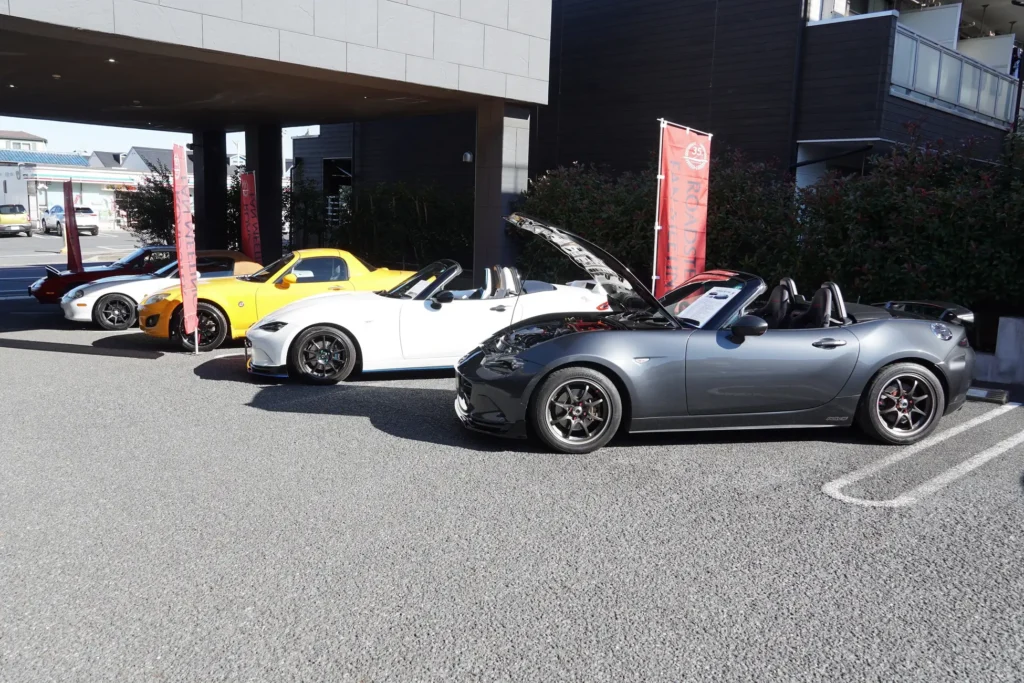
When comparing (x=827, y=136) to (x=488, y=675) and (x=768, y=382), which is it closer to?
(x=768, y=382)

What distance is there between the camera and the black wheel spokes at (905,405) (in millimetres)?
6039

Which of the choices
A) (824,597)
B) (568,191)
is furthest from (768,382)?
(568,191)

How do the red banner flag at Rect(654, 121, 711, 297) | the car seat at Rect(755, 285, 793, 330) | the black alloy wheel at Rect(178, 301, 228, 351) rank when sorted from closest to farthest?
the car seat at Rect(755, 285, 793, 330) → the red banner flag at Rect(654, 121, 711, 297) → the black alloy wheel at Rect(178, 301, 228, 351)

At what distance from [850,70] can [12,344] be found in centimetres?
1372

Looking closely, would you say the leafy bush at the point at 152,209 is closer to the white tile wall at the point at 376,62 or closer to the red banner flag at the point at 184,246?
the white tile wall at the point at 376,62

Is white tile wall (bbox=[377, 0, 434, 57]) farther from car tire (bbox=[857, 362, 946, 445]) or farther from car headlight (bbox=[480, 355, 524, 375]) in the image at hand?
car tire (bbox=[857, 362, 946, 445])

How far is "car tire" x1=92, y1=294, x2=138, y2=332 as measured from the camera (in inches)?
473

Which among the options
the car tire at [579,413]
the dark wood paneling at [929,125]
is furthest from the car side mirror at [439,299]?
the dark wood paneling at [929,125]

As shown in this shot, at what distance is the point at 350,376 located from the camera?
8.39m

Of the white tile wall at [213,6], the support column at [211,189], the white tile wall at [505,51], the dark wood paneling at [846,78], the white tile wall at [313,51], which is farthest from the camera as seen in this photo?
the support column at [211,189]

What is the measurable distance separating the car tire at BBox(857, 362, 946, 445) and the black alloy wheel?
295 inches

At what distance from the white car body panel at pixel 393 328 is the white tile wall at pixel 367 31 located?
417 cm

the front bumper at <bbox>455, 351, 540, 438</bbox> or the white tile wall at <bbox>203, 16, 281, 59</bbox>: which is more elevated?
the white tile wall at <bbox>203, 16, 281, 59</bbox>

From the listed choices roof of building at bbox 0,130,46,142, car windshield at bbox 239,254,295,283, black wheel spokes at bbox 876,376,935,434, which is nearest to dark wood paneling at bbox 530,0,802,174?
car windshield at bbox 239,254,295,283
